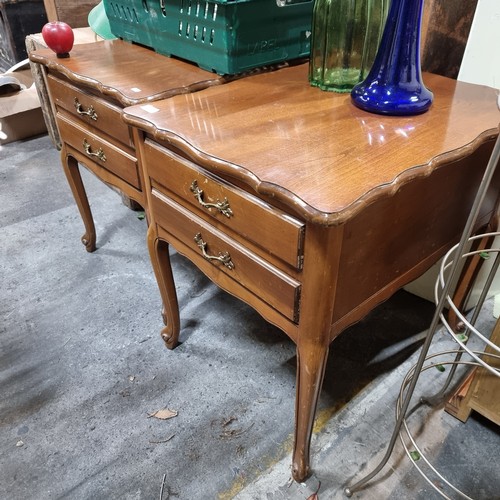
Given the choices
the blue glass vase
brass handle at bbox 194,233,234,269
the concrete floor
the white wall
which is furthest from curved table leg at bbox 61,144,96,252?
the white wall

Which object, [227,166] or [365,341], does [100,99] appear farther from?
[365,341]

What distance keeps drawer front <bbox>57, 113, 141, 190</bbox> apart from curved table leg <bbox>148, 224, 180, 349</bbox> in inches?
6.0

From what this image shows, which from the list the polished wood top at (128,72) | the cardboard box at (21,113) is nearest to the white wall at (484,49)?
the polished wood top at (128,72)

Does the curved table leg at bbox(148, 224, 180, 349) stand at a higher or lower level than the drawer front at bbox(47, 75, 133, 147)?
lower

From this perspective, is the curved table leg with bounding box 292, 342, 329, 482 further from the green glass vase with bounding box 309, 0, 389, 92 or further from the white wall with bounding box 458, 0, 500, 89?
the white wall with bounding box 458, 0, 500, 89

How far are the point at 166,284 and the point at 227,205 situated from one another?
1.62 ft

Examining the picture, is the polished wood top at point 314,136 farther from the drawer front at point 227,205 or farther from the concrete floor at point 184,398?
the concrete floor at point 184,398

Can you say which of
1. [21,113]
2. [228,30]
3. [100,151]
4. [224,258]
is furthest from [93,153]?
[21,113]

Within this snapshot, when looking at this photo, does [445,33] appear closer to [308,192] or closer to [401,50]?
[401,50]

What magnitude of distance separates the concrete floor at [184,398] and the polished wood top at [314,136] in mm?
706

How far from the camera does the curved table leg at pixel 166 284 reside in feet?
3.80

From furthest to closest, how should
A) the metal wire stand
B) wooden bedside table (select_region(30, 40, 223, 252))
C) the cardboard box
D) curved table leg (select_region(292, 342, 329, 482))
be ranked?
the cardboard box, wooden bedside table (select_region(30, 40, 223, 252)), curved table leg (select_region(292, 342, 329, 482)), the metal wire stand

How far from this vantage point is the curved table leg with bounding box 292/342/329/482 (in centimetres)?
80

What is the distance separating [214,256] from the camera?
→ 0.93 m
